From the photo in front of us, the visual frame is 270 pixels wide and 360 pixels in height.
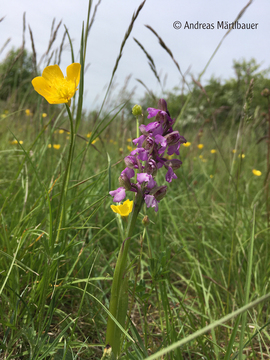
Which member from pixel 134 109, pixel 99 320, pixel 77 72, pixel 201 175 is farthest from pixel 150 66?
pixel 201 175

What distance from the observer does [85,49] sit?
0.89m

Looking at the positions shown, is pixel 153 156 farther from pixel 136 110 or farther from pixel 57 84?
pixel 57 84

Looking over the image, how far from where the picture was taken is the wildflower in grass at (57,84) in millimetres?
786

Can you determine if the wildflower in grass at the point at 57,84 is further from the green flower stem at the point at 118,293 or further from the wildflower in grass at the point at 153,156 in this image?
the green flower stem at the point at 118,293

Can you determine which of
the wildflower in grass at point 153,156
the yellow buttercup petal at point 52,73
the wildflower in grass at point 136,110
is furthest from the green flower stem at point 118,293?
the yellow buttercup petal at point 52,73

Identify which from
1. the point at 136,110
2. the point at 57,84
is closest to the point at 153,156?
the point at 136,110

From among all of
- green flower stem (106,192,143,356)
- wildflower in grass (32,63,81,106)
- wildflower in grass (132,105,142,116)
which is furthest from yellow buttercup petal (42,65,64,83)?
green flower stem (106,192,143,356)

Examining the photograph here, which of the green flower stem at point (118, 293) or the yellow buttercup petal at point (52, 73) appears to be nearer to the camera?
the green flower stem at point (118, 293)

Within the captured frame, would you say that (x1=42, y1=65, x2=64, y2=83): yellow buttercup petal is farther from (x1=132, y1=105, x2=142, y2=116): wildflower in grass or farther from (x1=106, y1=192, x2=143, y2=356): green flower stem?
(x1=106, y1=192, x2=143, y2=356): green flower stem

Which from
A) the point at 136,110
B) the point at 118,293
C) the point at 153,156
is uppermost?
the point at 136,110

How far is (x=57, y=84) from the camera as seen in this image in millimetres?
823

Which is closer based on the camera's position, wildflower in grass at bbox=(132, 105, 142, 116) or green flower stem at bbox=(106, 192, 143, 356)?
green flower stem at bbox=(106, 192, 143, 356)

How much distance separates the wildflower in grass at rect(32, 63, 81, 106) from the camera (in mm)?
786

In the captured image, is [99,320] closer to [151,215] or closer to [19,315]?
[19,315]
